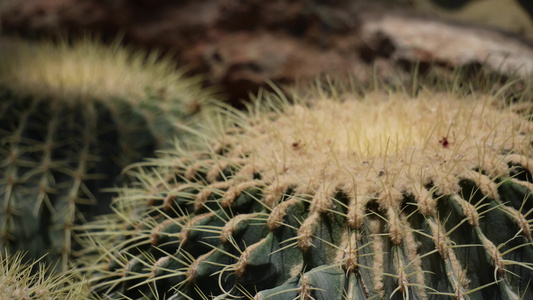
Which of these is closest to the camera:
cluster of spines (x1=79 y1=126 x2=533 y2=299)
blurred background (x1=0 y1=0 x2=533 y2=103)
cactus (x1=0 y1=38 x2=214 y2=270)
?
cluster of spines (x1=79 y1=126 x2=533 y2=299)

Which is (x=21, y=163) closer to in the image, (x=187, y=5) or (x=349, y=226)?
(x=349, y=226)

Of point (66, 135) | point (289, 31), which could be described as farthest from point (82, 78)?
point (289, 31)

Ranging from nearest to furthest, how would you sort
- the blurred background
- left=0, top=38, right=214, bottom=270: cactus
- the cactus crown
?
left=0, top=38, right=214, bottom=270: cactus, the cactus crown, the blurred background

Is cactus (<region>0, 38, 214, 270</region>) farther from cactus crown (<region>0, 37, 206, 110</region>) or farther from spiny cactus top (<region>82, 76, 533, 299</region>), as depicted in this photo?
spiny cactus top (<region>82, 76, 533, 299</region>)

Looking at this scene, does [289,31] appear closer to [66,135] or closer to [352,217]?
[66,135]

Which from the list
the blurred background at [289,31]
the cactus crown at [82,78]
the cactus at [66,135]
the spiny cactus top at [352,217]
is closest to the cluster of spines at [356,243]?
the spiny cactus top at [352,217]

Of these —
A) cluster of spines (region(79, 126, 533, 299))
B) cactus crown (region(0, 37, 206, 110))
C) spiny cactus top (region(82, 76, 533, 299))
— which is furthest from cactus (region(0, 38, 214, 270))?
cluster of spines (region(79, 126, 533, 299))

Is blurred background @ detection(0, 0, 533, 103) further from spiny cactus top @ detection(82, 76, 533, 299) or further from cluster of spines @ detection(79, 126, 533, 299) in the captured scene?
cluster of spines @ detection(79, 126, 533, 299)

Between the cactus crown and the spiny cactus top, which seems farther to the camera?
the cactus crown

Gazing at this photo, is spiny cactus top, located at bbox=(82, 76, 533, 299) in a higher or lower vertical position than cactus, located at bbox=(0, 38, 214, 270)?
higher
